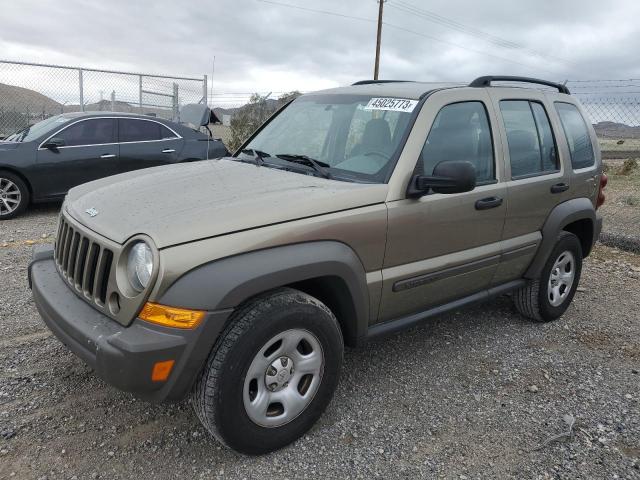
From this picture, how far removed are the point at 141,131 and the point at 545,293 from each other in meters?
6.51

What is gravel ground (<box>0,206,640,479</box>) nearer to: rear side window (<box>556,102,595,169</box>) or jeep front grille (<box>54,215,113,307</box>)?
jeep front grille (<box>54,215,113,307</box>)

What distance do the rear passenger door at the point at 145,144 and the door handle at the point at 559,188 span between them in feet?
20.2

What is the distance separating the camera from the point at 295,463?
2.61 meters

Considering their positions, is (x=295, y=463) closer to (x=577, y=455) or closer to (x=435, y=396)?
(x=435, y=396)

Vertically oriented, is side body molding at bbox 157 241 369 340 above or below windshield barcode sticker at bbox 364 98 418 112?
below

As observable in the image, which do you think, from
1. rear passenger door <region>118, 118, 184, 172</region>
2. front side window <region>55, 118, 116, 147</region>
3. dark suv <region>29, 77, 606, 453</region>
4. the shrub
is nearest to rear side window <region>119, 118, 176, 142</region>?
rear passenger door <region>118, 118, 184, 172</region>

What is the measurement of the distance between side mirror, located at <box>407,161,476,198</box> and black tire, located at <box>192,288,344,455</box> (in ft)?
2.92

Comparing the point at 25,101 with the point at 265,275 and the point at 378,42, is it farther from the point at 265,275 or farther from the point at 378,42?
the point at 378,42

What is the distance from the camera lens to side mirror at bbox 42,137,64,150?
7461mm

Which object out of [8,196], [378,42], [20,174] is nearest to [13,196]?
[8,196]

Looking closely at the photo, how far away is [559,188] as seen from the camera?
4023 mm

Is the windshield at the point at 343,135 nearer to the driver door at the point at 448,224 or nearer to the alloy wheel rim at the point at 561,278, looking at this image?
the driver door at the point at 448,224

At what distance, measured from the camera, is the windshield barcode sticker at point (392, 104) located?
3.21 m

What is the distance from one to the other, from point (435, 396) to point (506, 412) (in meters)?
0.41
